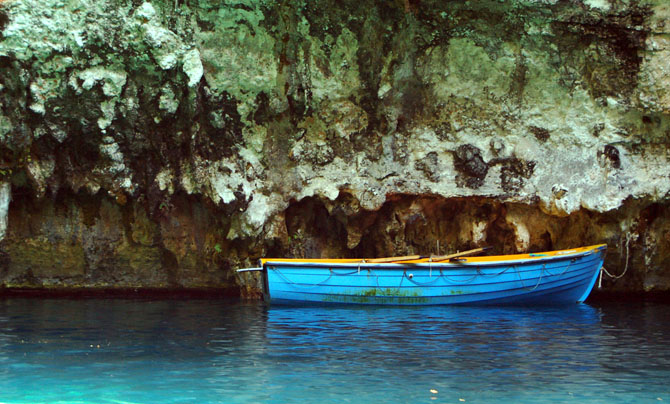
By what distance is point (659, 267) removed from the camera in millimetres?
20953

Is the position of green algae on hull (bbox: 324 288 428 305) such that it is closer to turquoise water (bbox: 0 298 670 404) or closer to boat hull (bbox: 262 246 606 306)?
boat hull (bbox: 262 246 606 306)

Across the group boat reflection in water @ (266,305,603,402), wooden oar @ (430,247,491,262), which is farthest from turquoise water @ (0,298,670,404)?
wooden oar @ (430,247,491,262)

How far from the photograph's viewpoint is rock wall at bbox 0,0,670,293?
19844 mm

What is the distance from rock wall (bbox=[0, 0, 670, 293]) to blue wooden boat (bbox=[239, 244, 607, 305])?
1.68 m

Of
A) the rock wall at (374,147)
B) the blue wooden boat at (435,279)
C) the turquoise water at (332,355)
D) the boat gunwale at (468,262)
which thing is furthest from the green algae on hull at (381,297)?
the rock wall at (374,147)

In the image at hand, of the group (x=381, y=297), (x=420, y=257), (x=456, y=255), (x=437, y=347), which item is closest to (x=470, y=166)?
(x=456, y=255)

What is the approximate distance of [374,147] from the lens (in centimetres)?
2109

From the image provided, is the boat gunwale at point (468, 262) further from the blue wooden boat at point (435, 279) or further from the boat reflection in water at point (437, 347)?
the boat reflection in water at point (437, 347)

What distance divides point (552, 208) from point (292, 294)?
701 centimetres

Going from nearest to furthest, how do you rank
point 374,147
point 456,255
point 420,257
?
point 456,255
point 420,257
point 374,147

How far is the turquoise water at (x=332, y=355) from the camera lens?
9609 mm

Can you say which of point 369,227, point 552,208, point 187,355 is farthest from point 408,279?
point 187,355

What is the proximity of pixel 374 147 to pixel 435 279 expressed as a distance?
158 inches

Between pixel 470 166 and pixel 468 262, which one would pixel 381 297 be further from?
pixel 470 166
